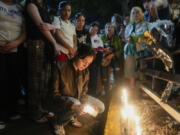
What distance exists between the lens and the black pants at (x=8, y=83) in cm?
239

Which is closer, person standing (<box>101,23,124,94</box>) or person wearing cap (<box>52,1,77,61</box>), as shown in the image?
person wearing cap (<box>52,1,77,61</box>)

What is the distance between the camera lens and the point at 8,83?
8.04ft

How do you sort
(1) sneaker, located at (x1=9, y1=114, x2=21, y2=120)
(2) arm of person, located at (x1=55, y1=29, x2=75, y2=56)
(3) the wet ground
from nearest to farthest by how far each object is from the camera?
(3) the wet ground < (1) sneaker, located at (x1=9, y1=114, x2=21, y2=120) < (2) arm of person, located at (x1=55, y1=29, x2=75, y2=56)

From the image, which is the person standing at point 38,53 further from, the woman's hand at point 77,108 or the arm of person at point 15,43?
the woman's hand at point 77,108

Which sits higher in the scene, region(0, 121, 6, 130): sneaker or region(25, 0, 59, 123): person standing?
region(25, 0, 59, 123): person standing

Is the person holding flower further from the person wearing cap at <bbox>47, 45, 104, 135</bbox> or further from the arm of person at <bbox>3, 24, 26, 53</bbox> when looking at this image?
the arm of person at <bbox>3, 24, 26, 53</bbox>

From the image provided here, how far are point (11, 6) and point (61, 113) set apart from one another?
1.90 m

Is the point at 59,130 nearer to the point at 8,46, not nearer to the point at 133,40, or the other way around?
the point at 8,46


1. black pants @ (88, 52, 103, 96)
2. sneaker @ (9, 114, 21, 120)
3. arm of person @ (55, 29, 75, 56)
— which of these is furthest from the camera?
black pants @ (88, 52, 103, 96)

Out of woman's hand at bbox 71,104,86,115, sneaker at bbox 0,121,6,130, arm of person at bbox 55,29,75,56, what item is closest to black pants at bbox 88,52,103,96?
arm of person at bbox 55,29,75,56

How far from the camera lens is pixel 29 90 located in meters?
2.55

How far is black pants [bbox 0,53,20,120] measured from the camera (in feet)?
7.85

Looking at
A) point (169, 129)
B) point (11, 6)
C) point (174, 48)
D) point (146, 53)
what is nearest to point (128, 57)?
point (146, 53)

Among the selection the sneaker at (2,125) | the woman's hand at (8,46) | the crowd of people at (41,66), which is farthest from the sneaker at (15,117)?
the woman's hand at (8,46)
